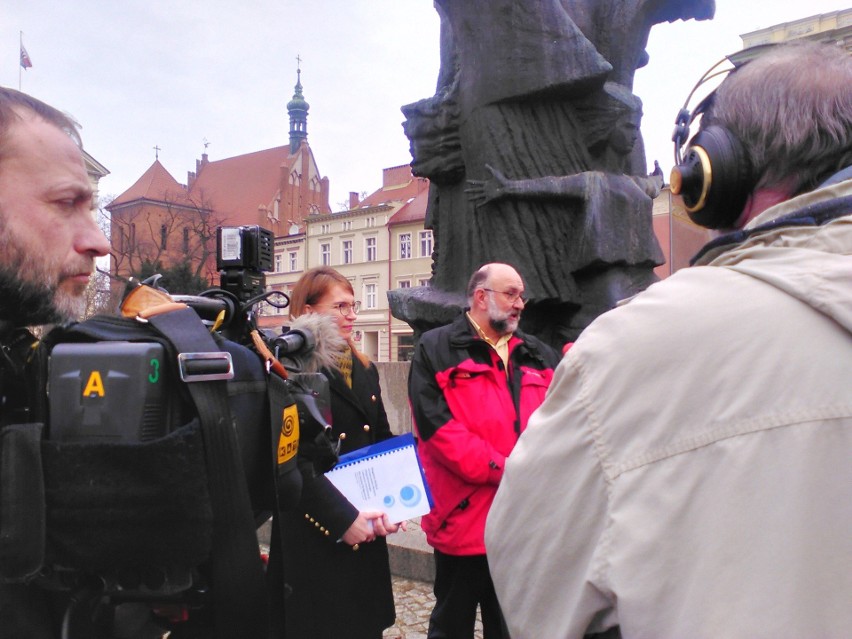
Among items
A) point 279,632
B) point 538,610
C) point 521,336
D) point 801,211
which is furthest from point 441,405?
point 801,211

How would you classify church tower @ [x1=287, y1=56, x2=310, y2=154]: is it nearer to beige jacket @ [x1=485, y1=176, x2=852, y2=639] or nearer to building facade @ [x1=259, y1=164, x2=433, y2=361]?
building facade @ [x1=259, y1=164, x2=433, y2=361]

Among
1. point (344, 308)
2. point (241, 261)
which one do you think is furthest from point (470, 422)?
point (241, 261)

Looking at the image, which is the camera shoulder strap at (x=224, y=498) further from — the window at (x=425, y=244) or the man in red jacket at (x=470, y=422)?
the window at (x=425, y=244)

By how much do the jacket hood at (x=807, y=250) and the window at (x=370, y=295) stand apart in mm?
46789

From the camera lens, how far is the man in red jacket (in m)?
3.10

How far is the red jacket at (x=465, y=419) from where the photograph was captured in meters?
3.08

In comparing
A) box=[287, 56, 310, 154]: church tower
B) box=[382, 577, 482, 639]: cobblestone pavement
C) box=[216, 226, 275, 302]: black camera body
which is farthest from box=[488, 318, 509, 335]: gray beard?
box=[287, 56, 310, 154]: church tower

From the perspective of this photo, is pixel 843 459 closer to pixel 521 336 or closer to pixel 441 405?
pixel 441 405

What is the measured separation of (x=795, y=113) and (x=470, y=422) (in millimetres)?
2131

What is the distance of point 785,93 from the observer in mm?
1242

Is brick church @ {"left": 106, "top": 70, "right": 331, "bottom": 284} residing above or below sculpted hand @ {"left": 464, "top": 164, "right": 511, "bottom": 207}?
above

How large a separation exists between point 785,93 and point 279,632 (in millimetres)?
1488

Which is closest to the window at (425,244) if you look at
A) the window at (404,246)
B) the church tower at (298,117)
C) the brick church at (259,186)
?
the window at (404,246)

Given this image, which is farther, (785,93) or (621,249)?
(621,249)
